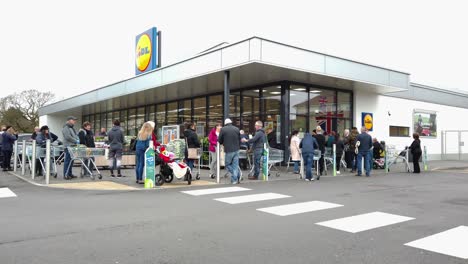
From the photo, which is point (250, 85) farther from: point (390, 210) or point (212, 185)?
point (390, 210)

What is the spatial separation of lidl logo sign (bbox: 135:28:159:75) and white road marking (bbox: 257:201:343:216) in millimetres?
19057

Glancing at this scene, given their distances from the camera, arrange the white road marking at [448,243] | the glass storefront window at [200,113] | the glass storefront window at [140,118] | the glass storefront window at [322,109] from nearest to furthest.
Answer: the white road marking at [448,243], the glass storefront window at [322,109], the glass storefront window at [200,113], the glass storefront window at [140,118]

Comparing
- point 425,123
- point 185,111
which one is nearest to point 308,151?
point 185,111

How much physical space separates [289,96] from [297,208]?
10676mm

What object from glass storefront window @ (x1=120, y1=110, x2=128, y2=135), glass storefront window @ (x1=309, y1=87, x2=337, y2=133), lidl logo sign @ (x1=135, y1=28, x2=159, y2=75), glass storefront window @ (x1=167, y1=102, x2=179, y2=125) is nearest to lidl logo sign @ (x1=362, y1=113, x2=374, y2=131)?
glass storefront window @ (x1=309, y1=87, x2=337, y2=133)

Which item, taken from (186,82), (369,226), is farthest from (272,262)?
(186,82)

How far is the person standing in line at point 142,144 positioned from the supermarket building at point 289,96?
3825 mm

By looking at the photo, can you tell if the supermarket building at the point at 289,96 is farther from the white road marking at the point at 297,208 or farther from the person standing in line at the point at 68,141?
the white road marking at the point at 297,208

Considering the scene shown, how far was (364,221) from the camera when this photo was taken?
6.24 metres

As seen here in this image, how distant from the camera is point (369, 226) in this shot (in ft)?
19.3

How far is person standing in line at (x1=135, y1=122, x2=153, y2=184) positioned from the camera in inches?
430

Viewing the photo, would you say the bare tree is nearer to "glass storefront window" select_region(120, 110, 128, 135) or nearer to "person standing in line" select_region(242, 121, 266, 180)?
"glass storefront window" select_region(120, 110, 128, 135)

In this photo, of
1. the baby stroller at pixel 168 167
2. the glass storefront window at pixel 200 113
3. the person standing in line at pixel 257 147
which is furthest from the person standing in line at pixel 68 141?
the glass storefront window at pixel 200 113

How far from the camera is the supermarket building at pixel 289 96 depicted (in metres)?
14.4
